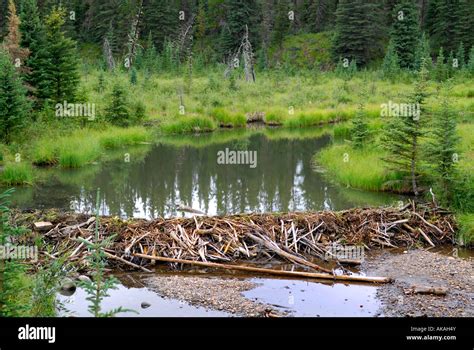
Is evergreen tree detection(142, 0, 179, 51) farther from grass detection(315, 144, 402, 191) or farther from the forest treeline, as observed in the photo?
grass detection(315, 144, 402, 191)

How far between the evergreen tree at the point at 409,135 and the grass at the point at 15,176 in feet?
43.2

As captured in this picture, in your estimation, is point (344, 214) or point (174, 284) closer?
point (174, 284)

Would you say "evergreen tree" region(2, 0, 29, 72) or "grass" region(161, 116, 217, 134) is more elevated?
"evergreen tree" region(2, 0, 29, 72)

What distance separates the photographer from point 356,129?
2520cm

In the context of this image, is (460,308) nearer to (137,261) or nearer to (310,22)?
(137,261)

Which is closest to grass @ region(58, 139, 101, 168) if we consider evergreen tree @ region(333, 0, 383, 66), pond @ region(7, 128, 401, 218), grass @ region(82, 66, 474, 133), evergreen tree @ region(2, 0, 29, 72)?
pond @ region(7, 128, 401, 218)

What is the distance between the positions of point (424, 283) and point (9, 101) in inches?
741

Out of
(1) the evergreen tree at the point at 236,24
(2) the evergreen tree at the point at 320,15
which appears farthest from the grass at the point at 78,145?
(2) the evergreen tree at the point at 320,15

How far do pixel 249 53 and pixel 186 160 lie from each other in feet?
108

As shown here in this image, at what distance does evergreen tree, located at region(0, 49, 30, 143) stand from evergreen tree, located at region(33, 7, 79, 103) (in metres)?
4.24

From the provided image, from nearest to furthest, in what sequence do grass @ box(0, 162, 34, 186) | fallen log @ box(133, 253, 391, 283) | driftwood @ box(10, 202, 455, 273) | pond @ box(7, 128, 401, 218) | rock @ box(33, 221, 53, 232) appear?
fallen log @ box(133, 253, 391, 283) → driftwood @ box(10, 202, 455, 273) → rock @ box(33, 221, 53, 232) → pond @ box(7, 128, 401, 218) → grass @ box(0, 162, 34, 186)

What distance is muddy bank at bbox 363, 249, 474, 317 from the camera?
1086 cm

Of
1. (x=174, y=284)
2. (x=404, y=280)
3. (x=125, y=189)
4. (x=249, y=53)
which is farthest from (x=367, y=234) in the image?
(x=249, y=53)

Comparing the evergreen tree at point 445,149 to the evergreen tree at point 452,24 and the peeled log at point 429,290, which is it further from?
the evergreen tree at point 452,24
